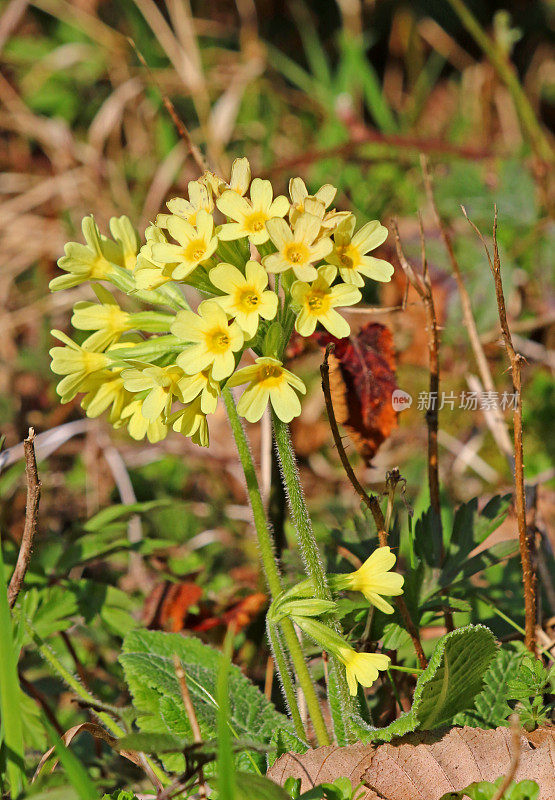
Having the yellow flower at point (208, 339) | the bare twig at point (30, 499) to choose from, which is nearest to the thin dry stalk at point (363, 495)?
the yellow flower at point (208, 339)

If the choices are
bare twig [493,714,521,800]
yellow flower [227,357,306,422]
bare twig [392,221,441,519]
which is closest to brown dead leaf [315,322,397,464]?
bare twig [392,221,441,519]

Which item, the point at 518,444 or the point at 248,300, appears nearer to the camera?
the point at 248,300

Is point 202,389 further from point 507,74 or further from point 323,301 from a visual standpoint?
point 507,74

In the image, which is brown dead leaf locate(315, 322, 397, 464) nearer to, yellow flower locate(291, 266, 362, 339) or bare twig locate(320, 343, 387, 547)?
bare twig locate(320, 343, 387, 547)

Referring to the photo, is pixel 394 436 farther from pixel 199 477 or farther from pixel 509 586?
pixel 509 586

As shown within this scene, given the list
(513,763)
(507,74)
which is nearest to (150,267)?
(513,763)

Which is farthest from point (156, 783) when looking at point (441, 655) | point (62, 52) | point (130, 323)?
point (62, 52)
